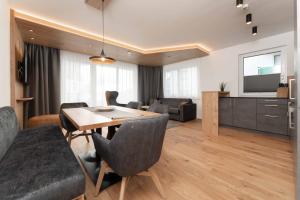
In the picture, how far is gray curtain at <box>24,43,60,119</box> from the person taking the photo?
3.69m

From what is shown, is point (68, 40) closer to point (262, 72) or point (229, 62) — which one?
point (229, 62)

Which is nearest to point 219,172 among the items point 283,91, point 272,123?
point 272,123

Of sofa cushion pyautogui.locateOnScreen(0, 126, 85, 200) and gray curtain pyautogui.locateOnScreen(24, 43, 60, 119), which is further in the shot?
gray curtain pyautogui.locateOnScreen(24, 43, 60, 119)

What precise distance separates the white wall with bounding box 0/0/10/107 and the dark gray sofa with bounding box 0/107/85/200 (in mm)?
994

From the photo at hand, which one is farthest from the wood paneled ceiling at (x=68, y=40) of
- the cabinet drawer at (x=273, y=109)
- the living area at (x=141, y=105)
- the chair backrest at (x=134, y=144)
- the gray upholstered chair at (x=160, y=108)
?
the chair backrest at (x=134, y=144)

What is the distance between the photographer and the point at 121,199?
1.19 metres

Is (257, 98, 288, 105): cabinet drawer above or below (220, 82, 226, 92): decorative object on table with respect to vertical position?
below

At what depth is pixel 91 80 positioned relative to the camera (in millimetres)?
4809

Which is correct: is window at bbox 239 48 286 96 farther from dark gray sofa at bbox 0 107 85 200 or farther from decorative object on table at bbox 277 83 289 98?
dark gray sofa at bbox 0 107 85 200

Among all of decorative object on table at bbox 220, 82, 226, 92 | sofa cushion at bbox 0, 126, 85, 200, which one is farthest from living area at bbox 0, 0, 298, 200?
decorative object on table at bbox 220, 82, 226, 92

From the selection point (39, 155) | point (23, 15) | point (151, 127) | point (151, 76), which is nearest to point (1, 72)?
point (23, 15)

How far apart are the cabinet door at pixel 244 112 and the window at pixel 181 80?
1895 millimetres

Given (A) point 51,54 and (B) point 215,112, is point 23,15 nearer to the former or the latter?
(A) point 51,54

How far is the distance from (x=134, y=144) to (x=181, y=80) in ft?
16.8
